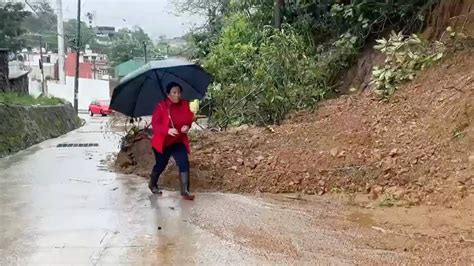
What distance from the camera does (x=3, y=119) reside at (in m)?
16.5

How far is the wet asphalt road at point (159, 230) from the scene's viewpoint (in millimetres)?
5250

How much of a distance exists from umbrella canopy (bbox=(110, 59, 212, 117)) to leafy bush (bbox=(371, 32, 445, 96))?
2.77 meters

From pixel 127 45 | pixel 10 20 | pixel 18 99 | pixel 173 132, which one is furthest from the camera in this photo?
pixel 127 45

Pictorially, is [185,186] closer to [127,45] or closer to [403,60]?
[403,60]

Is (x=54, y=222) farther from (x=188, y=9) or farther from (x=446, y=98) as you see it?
(x=188, y=9)

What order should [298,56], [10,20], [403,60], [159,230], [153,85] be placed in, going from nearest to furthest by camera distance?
[159,230]
[153,85]
[403,60]
[298,56]
[10,20]

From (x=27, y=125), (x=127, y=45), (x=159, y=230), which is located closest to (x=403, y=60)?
(x=159, y=230)

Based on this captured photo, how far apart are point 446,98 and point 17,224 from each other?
17.8 ft

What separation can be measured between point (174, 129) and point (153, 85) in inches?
47.2

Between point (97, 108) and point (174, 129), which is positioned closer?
point (174, 129)

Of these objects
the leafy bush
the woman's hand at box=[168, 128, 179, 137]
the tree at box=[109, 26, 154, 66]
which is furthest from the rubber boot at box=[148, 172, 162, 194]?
the tree at box=[109, 26, 154, 66]

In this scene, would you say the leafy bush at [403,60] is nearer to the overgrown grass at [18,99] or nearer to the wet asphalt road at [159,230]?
the wet asphalt road at [159,230]

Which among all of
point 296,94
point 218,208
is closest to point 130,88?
point 218,208

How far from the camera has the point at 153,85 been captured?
28.6ft
